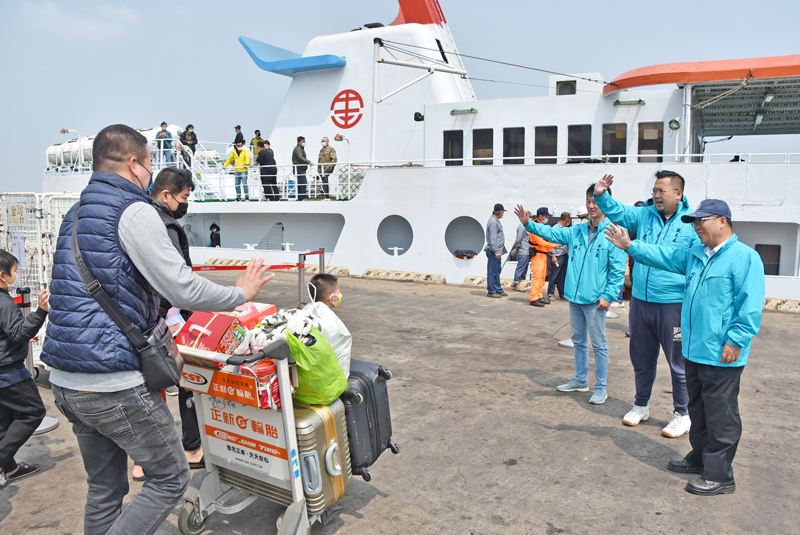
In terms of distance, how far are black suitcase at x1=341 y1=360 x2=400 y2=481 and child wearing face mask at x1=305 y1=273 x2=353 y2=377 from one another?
12 centimetres

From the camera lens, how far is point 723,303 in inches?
133

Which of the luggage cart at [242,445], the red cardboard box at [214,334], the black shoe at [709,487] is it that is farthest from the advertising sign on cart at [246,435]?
the black shoe at [709,487]

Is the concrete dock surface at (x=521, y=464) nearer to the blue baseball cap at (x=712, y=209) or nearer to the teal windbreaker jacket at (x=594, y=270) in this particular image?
the teal windbreaker jacket at (x=594, y=270)

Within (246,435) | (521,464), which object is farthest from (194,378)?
(521,464)

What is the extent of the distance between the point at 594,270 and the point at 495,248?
5.80 meters

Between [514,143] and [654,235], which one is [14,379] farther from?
[514,143]

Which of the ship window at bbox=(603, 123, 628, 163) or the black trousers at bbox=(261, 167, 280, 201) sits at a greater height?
the ship window at bbox=(603, 123, 628, 163)

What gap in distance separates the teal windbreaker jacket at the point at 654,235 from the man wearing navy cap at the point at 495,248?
19.6 ft

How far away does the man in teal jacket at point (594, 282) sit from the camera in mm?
4961

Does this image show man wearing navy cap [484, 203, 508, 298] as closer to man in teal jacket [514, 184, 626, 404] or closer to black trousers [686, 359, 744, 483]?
man in teal jacket [514, 184, 626, 404]

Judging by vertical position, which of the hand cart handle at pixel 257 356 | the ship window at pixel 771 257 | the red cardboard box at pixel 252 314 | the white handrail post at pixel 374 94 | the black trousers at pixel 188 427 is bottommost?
the black trousers at pixel 188 427

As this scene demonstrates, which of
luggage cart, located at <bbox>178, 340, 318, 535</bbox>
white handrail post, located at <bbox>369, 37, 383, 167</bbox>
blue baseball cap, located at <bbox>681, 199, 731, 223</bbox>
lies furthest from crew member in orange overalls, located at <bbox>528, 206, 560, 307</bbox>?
luggage cart, located at <bbox>178, 340, 318, 535</bbox>

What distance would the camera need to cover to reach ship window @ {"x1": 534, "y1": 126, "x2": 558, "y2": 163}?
12.9 metres

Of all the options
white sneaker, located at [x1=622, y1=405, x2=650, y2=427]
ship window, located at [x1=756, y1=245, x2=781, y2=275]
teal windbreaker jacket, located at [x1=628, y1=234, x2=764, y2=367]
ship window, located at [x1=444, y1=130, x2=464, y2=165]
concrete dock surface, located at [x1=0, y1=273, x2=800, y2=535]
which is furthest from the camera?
ship window, located at [x1=444, y1=130, x2=464, y2=165]
